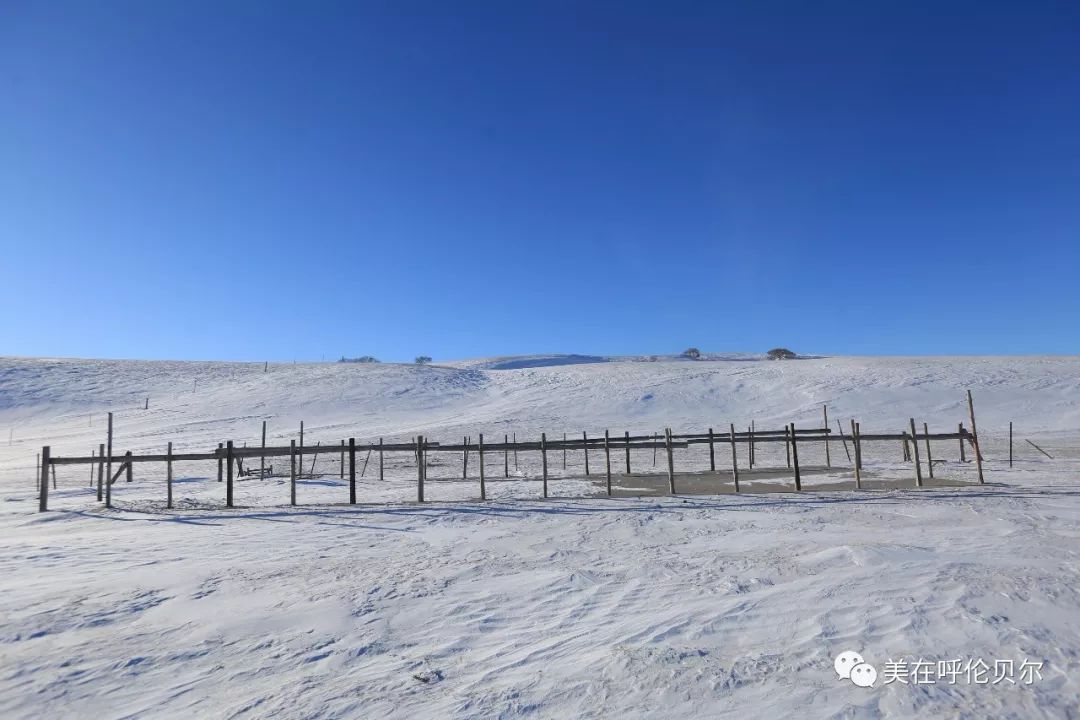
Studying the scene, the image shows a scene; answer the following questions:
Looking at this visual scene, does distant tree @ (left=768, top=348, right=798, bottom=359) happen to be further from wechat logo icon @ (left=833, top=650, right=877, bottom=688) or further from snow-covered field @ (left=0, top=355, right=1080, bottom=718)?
wechat logo icon @ (left=833, top=650, right=877, bottom=688)

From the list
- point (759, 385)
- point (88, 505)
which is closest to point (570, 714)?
point (88, 505)

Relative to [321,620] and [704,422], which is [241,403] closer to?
[704,422]

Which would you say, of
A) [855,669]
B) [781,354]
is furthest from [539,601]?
[781,354]

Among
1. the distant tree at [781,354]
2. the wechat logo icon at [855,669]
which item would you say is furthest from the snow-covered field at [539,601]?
the distant tree at [781,354]

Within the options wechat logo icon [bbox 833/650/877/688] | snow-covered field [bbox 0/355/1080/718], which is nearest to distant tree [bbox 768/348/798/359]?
snow-covered field [bbox 0/355/1080/718]

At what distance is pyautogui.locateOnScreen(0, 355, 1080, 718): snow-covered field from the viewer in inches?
198

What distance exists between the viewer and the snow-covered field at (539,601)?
5.03 metres

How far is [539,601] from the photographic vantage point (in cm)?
731

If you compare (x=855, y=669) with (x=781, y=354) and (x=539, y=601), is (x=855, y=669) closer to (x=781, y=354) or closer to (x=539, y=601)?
(x=539, y=601)

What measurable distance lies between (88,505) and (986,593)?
66.3ft

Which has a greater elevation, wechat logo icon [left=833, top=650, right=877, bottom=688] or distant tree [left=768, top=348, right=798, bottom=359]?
distant tree [left=768, top=348, right=798, bottom=359]

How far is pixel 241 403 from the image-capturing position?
167 ft

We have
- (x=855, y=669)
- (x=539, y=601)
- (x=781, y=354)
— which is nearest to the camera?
(x=855, y=669)

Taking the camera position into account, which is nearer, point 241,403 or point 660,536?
point 660,536
